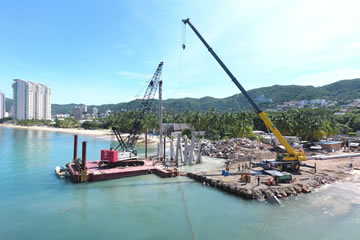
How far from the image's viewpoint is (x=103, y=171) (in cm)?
2472

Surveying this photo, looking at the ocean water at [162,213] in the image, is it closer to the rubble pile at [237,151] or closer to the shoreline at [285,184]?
the shoreline at [285,184]

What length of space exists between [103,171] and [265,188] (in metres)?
17.2

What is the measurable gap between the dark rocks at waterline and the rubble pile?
11426 millimetres

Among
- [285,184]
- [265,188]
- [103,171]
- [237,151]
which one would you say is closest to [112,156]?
[103,171]

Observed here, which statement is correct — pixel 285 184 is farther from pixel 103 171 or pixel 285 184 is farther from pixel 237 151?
pixel 103 171

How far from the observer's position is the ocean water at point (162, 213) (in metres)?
13.8

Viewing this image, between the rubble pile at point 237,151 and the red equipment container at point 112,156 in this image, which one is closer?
the red equipment container at point 112,156

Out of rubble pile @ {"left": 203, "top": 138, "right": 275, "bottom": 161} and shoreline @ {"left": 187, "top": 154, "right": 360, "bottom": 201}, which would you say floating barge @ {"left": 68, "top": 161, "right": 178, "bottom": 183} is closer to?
shoreline @ {"left": 187, "top": 154, "right": 360, "bottom": 201}

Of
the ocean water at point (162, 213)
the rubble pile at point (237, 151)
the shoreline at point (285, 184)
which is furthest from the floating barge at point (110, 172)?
the rubble pile at point (237, 151)

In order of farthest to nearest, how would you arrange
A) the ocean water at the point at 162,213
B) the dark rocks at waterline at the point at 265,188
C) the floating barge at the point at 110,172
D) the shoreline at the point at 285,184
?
the floating barge at the point at 110,172 < the shoreline at the point at 285,184 < the dark rocks at waterline at the point at 265,188 < the ocean water at the point at 162,213

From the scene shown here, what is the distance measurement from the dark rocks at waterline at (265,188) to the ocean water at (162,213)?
2.27 ft

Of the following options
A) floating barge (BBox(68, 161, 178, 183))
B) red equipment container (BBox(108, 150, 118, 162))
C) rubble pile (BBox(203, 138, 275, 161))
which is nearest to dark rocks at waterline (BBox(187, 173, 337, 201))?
floating barge (BBox(68, 161, 178, 183))

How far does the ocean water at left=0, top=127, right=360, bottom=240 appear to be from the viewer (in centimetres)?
1384

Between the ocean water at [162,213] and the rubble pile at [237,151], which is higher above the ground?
the rubble pile at [237,151]
